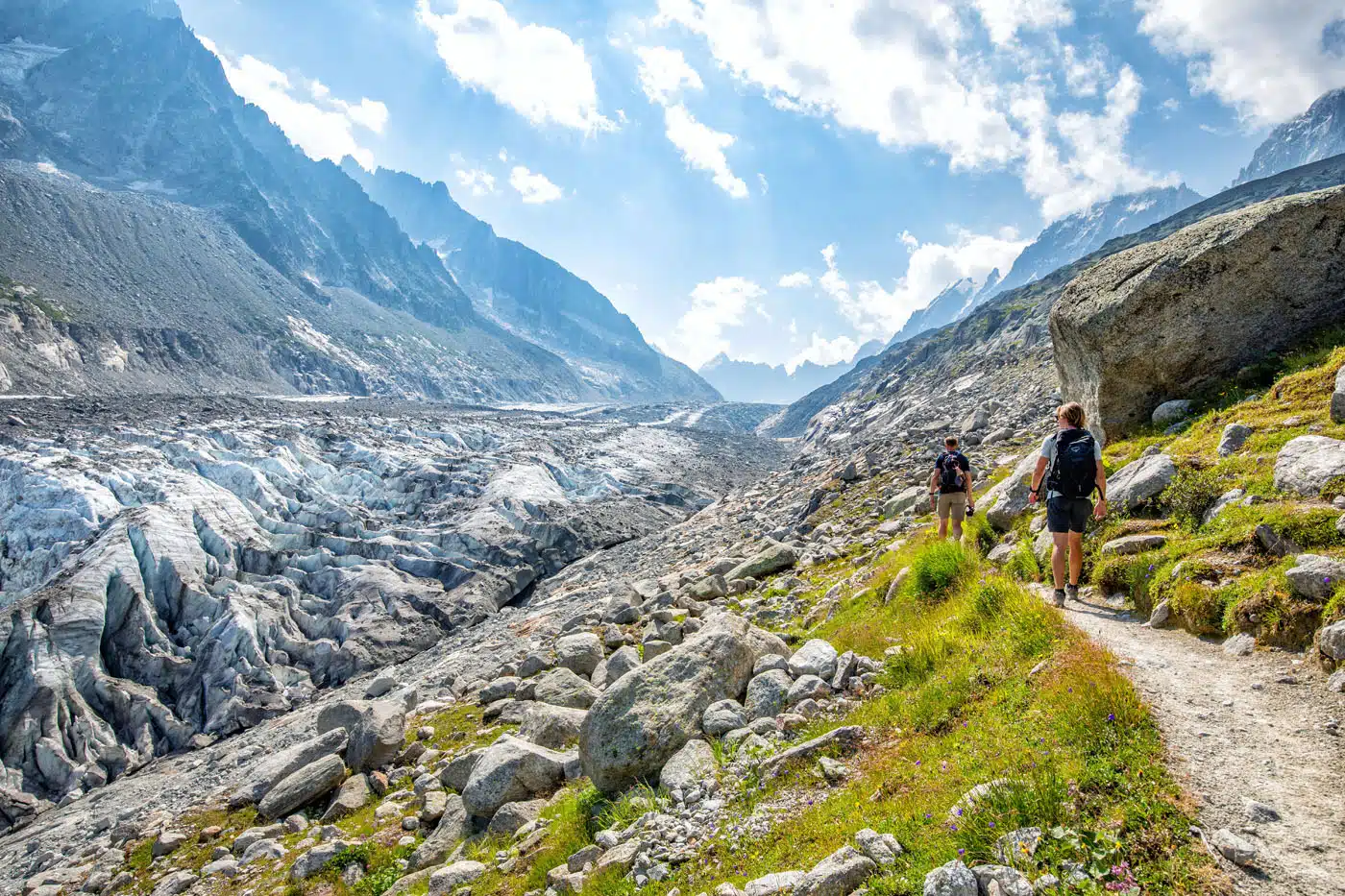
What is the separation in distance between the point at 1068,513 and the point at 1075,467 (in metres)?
0.66

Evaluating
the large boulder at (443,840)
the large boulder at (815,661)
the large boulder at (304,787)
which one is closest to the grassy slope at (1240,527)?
the large boulder at (815,661)

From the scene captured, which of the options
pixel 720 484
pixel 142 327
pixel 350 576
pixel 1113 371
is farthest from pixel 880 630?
pixel 142 327

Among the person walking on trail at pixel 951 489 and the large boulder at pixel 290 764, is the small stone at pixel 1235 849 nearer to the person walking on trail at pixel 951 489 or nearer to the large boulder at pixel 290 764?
the person walking on trail at pixel 951 489

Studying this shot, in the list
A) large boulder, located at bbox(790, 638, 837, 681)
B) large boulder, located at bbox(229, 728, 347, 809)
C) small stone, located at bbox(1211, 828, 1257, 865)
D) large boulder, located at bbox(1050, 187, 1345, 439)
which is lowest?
large boulder, located at bbox(229, 728, 347, 809)

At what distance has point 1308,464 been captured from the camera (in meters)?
7.26

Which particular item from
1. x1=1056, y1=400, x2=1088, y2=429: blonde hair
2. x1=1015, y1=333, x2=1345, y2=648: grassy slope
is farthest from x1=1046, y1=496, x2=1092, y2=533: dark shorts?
x1=1056, y1=400, x2=1088, y2=429: blonde hair

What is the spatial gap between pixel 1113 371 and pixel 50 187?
231 meters

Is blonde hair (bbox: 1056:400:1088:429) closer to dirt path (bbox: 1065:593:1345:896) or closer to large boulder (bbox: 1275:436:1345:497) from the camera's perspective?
large boulder (bbox: 1275:436:1345:497)

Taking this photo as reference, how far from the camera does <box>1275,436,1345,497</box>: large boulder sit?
6.96m

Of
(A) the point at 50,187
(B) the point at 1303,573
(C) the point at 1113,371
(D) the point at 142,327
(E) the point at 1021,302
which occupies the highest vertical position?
(A) the point at 50,187

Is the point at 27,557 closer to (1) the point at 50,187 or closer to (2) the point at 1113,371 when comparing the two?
(2) the point at 1113,371

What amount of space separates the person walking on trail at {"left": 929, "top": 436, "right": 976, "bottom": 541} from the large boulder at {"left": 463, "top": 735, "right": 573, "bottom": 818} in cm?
897

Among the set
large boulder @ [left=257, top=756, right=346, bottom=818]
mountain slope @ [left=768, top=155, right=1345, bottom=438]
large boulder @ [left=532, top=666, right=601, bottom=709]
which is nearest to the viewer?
large boulder @ [left=257, top=756, right=346, bottom=818]

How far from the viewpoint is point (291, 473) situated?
49.6m
